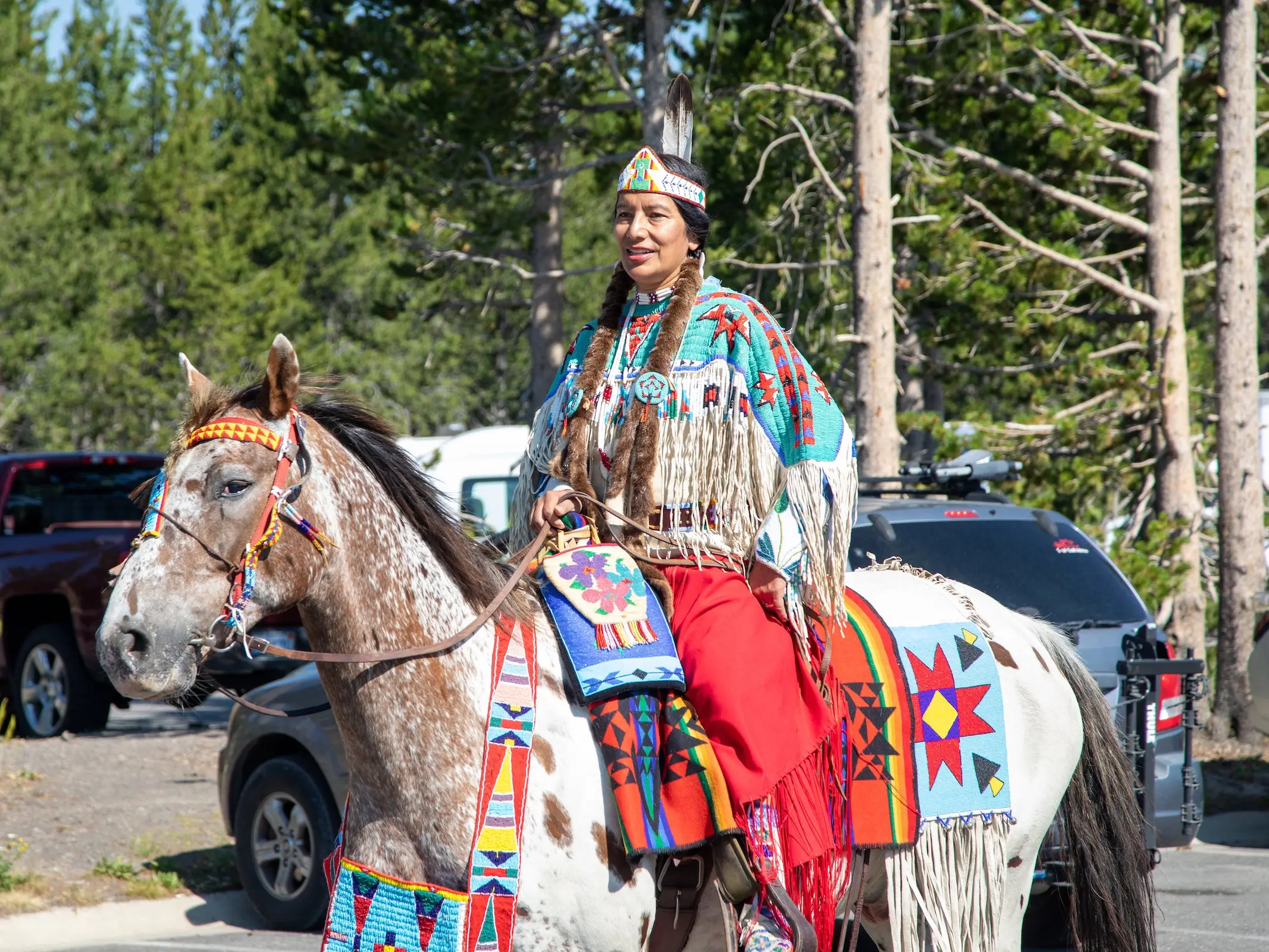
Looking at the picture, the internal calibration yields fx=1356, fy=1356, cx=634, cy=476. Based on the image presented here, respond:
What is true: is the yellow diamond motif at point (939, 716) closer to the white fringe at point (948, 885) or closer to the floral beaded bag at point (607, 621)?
the white fringe at point (948, 885)

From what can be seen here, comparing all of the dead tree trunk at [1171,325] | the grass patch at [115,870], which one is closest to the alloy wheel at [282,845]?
the grass patch at [115,870]

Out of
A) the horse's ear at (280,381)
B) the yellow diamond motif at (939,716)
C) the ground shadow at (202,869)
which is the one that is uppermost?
the horse's ear at (280,381)

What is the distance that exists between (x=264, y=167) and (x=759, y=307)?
29499 millimetres

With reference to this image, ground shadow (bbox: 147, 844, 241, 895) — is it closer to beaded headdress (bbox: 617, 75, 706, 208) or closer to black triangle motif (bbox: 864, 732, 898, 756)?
black triangle motif (bbox: 864, 732, 898, 756)

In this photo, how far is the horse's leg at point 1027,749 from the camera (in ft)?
13.3

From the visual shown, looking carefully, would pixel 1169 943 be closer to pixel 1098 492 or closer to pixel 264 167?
pixel 1098 492

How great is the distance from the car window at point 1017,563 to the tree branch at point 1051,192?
Answer: 265 inches

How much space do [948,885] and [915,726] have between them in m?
0.47

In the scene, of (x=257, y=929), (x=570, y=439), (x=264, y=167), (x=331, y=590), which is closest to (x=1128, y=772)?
(x=570, y=439)

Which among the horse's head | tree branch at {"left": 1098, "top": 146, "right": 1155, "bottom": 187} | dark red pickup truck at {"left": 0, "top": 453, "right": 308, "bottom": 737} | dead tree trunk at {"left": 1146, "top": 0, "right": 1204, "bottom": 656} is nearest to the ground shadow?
dark red pickup truck at {"left": 0, "top": 453, "right": 308, "bottom": 737}

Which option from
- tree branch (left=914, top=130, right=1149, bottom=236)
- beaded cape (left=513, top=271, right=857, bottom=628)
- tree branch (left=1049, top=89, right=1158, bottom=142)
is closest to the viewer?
beaded cape (left=513, top=271, right=857, bottom=628)

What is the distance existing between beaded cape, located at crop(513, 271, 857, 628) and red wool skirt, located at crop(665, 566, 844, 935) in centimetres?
13

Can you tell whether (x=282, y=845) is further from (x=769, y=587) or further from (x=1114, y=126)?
(x=1114, y=126)

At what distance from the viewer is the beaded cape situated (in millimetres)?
3484
